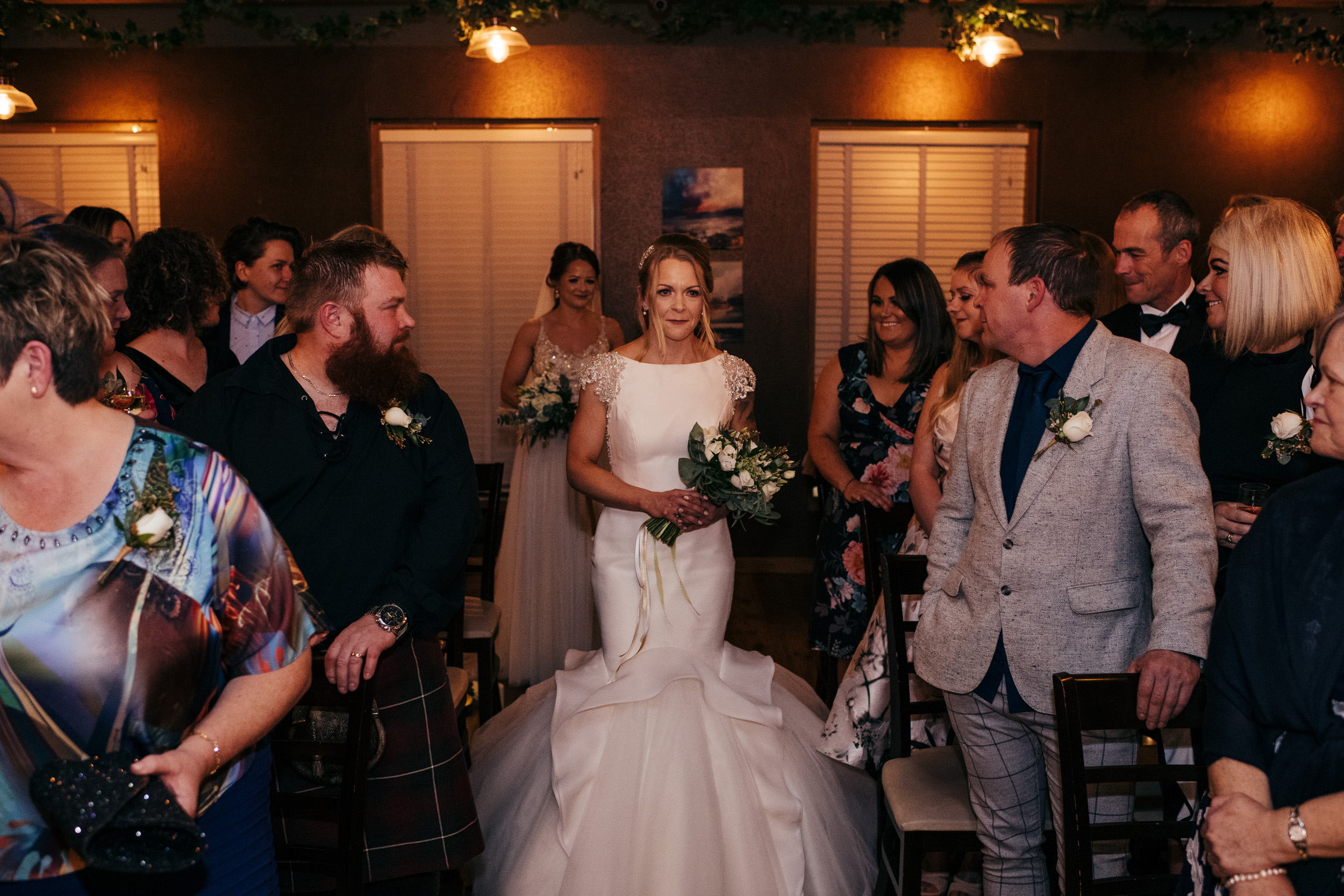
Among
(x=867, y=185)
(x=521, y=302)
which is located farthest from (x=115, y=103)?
(x=867, y=185)

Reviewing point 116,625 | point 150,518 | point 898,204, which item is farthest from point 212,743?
point 898,204

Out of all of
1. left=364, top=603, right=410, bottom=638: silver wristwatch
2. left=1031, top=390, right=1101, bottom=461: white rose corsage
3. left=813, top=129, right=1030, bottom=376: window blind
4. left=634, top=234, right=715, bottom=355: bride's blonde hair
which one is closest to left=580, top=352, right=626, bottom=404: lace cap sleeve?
left=634, top=234, right=715, bottom=355: bride's blonde hair

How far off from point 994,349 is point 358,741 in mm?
2355

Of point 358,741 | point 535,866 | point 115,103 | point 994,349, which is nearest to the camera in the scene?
point 358,741

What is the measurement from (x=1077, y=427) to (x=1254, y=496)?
61 centimetres

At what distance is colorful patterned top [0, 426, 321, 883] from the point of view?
1405 millimetres

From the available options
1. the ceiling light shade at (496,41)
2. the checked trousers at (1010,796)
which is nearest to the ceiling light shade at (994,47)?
the ceiling light shade at (496,41)

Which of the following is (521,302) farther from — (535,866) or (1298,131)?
(1298,131)

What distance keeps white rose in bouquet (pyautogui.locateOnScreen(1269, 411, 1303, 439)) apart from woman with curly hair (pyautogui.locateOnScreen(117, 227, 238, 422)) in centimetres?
313

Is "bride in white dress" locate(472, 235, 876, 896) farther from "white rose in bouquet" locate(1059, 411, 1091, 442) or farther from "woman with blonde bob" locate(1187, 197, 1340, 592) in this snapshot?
"woman with blonde bob" locate(1187, 197, 1340, 592)

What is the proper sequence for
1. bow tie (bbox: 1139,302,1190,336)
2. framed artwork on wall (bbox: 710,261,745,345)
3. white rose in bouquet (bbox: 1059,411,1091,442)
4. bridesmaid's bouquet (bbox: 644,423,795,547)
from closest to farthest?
white rose in bouquet (bbox: 1059,411,1091,442) → bridesmaid's bouquet (bbox: 644,423,795,547) → bow tie (bbox: 1139,302,1190,336) → framed artwork on wall (bbox: 710,261,745,345)

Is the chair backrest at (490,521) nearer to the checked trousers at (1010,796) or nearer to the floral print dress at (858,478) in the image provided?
the floral print dress at (858,478)

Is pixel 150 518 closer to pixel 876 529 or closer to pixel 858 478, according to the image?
pixel 876 529

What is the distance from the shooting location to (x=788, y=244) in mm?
7098
